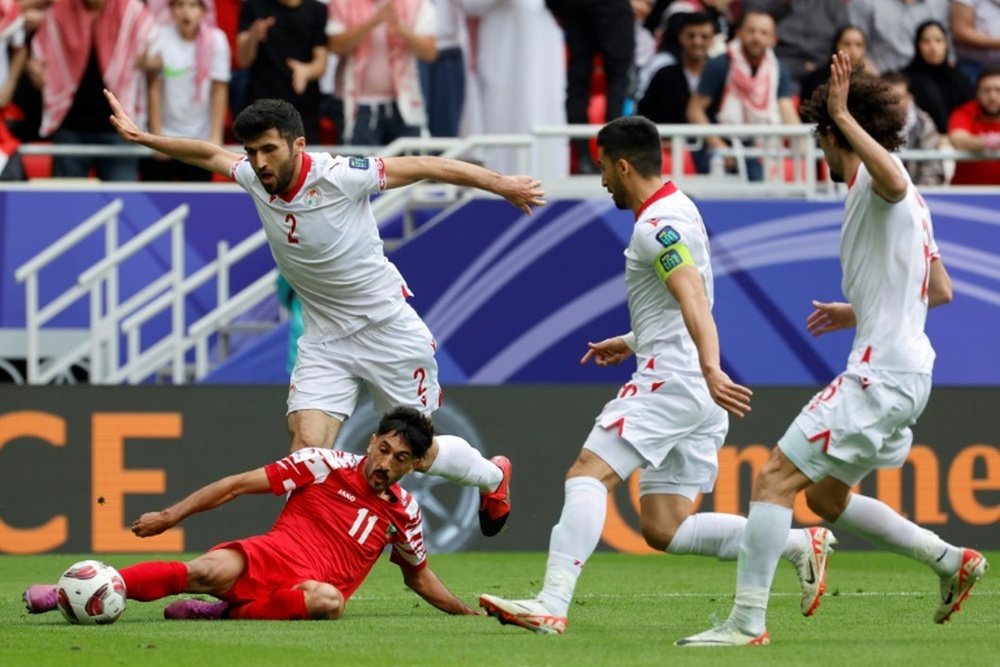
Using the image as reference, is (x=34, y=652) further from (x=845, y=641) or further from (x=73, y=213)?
(x=73, y=213)

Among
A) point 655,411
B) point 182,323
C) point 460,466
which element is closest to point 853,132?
point 655,411

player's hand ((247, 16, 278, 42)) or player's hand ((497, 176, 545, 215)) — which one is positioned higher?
player's hand ((247, 16, 278, 42))

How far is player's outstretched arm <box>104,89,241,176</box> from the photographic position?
10435 mm

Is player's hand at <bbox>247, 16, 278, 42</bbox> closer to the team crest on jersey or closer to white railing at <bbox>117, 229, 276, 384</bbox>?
white railing at <bbox>117, 229, 276, 384</bbox>

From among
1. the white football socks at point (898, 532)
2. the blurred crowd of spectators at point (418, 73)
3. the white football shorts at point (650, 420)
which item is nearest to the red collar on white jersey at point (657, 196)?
the white football shorts at point (650, 420)

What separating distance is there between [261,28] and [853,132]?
993 cm

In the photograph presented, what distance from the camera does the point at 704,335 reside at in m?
8.14

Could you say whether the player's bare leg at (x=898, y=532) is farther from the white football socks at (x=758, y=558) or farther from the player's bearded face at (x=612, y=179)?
the player's bearded face at (x=612, y=179)

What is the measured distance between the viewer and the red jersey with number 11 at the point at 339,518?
373 inches

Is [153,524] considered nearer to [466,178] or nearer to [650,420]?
[650,420]

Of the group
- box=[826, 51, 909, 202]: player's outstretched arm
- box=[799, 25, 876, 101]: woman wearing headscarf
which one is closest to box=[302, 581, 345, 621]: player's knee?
box=[826, 51, 909, 202]: player's outstretched arm

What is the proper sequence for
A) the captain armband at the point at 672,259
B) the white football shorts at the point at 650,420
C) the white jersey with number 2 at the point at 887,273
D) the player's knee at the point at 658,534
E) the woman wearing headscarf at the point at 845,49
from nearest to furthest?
the white jersey with number 2 at the point at 887,273
the captain armband at the point at 672,259
the white football shorts at the point at 650,420
the player's knee at the point at 658,534
the woman wearing headscarf at the point at 845,49

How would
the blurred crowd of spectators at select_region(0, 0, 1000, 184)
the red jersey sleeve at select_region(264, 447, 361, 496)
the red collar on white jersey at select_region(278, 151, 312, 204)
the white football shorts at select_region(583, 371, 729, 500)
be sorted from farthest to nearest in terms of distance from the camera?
the blurred crowd of spectators at select_region(0, 0, 1000, 184) < the red collar on white jersey at select_region(278, 151, 312, 204) < the red jersey sleeve at select_region(264, 447, 361, 496) < the white football shorts at select_region(583, 371, 729, 500)

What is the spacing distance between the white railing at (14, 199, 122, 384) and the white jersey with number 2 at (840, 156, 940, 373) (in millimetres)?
8804
